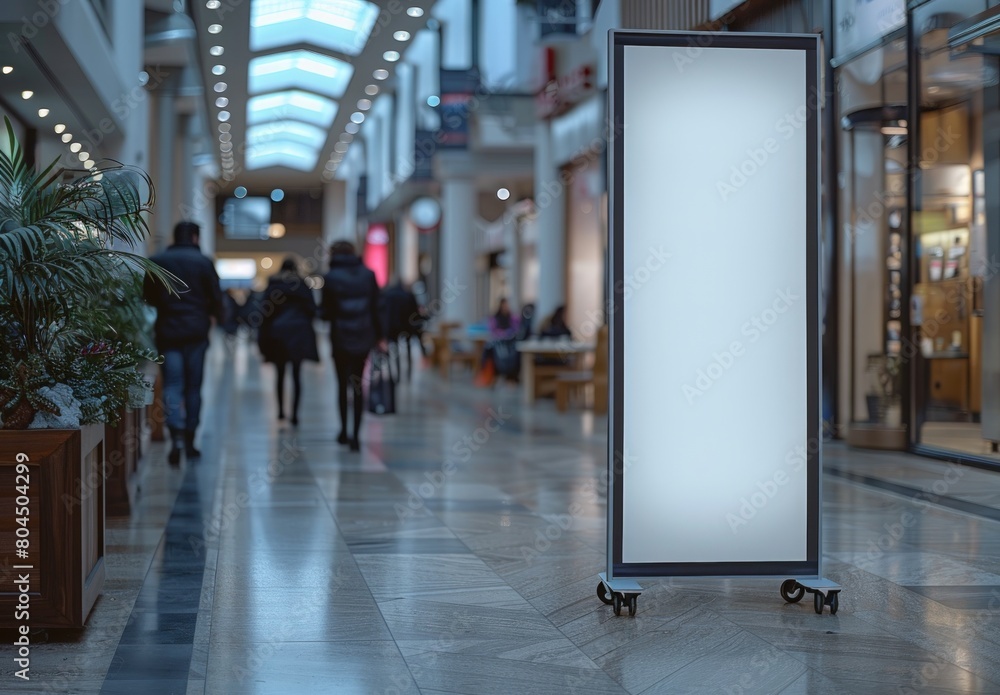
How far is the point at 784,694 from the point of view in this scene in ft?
11.1

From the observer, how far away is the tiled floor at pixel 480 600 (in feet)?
11.6

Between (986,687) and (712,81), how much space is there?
210 cm

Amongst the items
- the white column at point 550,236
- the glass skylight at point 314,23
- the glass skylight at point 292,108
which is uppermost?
the glass skylight at point 292,108

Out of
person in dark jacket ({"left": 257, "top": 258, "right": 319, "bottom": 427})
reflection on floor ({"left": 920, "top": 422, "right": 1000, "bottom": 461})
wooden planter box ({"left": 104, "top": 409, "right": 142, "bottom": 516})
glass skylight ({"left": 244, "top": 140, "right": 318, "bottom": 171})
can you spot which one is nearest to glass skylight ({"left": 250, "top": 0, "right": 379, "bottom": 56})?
person in dark jacket ({"left": 257, "top": 258, "right": 319, "bottom": 427})

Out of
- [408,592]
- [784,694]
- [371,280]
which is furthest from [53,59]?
[784,694]

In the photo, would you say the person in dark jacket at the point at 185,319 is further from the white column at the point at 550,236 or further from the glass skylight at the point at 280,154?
the glass skylight at the point at 280,154

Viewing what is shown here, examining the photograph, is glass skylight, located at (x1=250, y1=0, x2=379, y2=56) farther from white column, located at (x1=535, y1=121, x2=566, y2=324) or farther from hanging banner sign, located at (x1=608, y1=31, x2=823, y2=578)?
hanging banner sign, located at (x1=608, y1=31, x2=823, y2=578)

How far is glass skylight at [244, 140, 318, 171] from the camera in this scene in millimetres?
44525

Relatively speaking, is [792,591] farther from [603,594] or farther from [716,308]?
[716,308]

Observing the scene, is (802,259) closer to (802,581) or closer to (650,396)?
(650,396)

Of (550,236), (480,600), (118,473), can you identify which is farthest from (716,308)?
(550,236)

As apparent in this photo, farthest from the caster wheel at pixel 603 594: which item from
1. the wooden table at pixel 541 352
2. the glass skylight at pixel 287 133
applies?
the glass skylight at pixel 287 133

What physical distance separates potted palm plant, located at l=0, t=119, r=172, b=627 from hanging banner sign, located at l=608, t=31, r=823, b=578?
1723mm

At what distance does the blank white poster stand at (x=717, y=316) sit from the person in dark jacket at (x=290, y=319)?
275 inches
